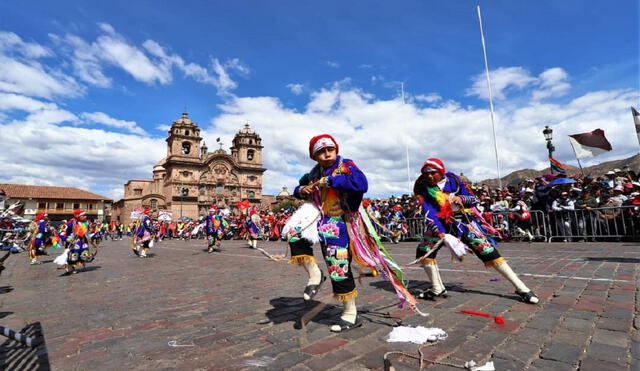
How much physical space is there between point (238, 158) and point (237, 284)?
→ 75.4 metres

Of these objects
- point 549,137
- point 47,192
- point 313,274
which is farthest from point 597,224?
point 47,192

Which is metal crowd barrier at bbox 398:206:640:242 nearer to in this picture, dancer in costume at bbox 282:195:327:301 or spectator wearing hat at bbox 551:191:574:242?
spectator wearing hat at bbox 551:191:574:242

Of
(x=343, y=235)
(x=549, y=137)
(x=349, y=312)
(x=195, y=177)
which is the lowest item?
(x=349, y=312)

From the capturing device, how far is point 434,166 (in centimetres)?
425

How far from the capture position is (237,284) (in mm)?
5895

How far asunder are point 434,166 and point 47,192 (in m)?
83.8

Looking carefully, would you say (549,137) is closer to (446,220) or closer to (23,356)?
(446,220)

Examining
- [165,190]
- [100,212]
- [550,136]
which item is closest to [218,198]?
[165,190]

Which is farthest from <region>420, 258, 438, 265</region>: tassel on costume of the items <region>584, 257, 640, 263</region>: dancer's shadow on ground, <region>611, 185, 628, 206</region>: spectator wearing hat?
<region>611, 185, 628, 206</region>: spectator wearing hat

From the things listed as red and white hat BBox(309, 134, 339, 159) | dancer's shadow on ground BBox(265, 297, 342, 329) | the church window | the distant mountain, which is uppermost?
the church window

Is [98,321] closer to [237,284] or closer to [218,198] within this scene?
[237,284]

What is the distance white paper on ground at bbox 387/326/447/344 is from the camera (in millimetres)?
2688

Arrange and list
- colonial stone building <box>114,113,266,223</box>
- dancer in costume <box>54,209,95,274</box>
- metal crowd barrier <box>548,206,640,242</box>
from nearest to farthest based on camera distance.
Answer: dancer in costume <box>54,209,95,274</box> < metal crowd barrier <box>548,206,640,242</box> < colonial stone building <box>114,113,266,223</box>

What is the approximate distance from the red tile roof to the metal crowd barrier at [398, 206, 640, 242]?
78830 mm
